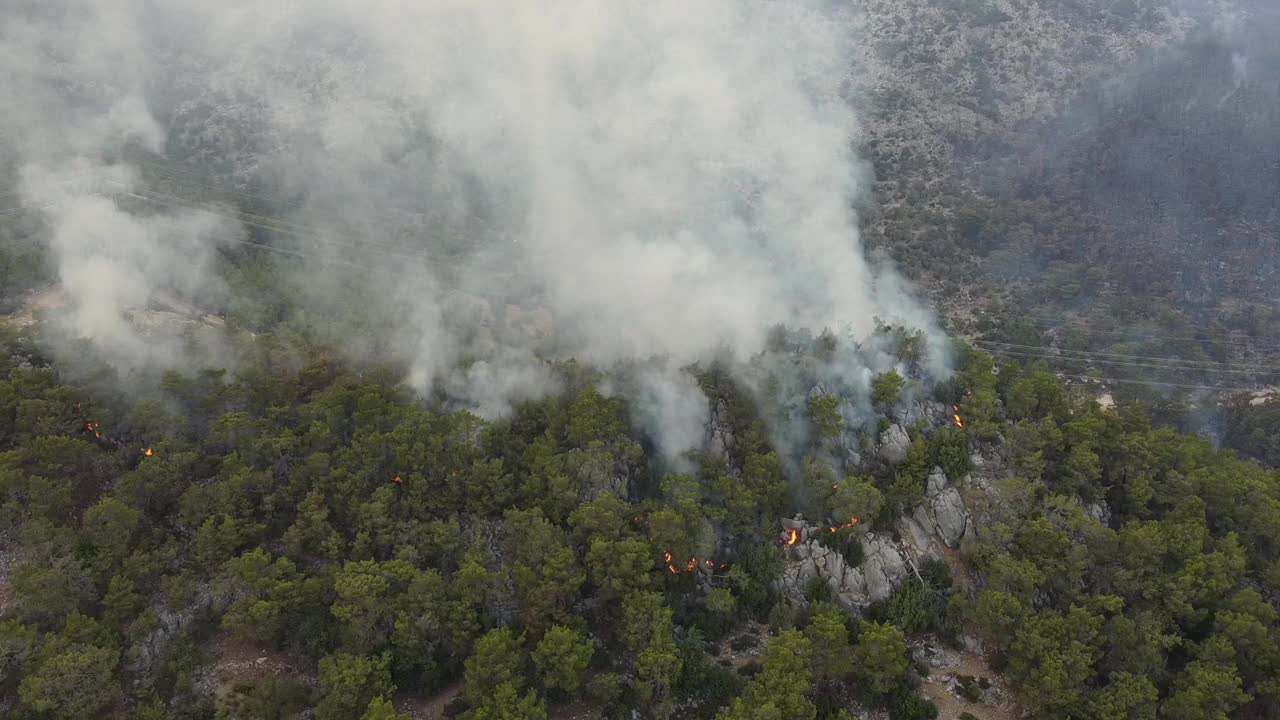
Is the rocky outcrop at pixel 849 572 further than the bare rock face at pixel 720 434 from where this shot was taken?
No

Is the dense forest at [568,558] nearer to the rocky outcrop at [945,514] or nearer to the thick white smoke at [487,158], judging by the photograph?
the rocky outcrop at [945,514]

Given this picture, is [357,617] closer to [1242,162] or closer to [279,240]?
[279,240]

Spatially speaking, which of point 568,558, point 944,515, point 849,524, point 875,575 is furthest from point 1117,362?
point 568,558

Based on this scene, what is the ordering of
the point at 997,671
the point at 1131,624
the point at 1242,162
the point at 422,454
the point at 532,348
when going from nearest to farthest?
the point at 1131,624 → the point at 997,671 → the point at 422,454 → the point at 532,348 → the point at 1242,162

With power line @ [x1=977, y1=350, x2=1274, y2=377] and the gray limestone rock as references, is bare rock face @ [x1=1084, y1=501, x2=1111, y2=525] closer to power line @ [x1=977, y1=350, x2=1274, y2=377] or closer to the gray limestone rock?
the gray limestone rock

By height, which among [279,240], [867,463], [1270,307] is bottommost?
[867,463]

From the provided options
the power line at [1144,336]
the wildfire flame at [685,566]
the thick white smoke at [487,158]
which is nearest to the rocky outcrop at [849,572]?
the wildfire flame at [685,566]

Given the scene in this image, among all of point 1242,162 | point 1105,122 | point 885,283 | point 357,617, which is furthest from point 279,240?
point 1242,162
